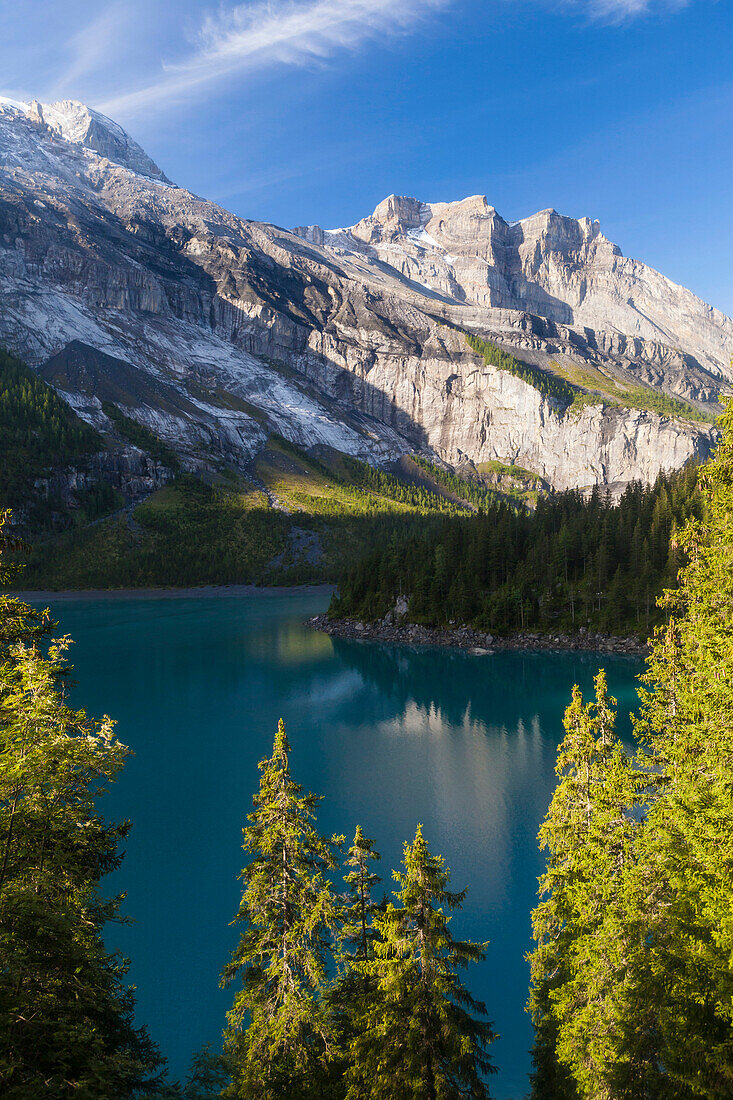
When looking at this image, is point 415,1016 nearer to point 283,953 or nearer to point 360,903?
point 360,903

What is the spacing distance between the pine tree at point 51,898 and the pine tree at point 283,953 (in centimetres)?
270

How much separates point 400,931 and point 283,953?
3628mm

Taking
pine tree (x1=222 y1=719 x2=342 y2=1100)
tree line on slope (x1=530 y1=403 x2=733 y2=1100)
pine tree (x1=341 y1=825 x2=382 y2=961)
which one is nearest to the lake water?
tree line on slope (x1=530 y1=403 x2=733 y2=1100)

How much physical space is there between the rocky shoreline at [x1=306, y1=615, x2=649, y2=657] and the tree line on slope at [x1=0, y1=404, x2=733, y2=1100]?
7085 cm

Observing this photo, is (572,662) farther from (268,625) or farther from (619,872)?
(619,872)

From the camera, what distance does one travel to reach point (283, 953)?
13258 mm

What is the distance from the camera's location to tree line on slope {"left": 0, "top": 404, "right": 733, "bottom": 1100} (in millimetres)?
8586

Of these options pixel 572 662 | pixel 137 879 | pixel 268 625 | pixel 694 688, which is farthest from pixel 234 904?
pixel 268 625

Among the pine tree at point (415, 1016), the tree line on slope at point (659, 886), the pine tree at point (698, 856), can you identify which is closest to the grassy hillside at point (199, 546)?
the tree line on slope at point (659, 886)

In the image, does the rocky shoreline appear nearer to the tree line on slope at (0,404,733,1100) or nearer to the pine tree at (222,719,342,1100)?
the tree line on slope at (0,404,733,1100)

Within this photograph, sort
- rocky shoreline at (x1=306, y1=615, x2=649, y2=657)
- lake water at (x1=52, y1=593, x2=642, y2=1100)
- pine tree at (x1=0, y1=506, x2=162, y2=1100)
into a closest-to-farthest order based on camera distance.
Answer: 1. pine tree at (x1=0, y1=506, x2=162, y2=1100)
2. lake water at (x1=52, y1=593, x2=642, y2=1100)
3. rocky shoreline at (x1=306, y1=615, x2=649, y2=657)

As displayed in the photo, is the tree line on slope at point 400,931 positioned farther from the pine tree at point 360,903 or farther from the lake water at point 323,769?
the lake water at point 323,769

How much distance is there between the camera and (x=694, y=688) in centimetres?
1326

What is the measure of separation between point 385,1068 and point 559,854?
310 inches
